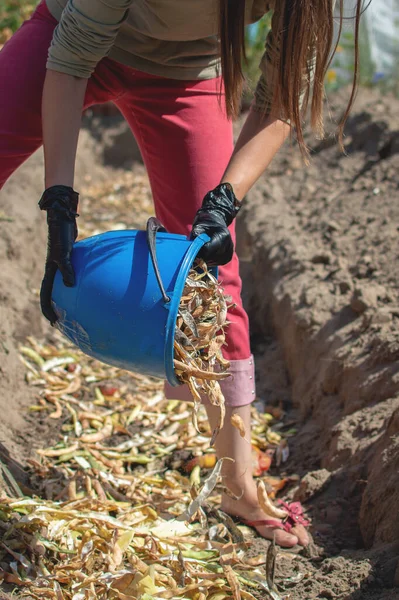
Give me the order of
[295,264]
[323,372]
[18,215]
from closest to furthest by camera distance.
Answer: [323,372]
[295,264]
[18,215]

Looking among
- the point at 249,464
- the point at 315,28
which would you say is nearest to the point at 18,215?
the point at 249,464

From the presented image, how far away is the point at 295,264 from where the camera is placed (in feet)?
13.0

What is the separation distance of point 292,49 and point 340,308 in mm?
1769

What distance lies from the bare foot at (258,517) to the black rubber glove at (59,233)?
40.4 inches

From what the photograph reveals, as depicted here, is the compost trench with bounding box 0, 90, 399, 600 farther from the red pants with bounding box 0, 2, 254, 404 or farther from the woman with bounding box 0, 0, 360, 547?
the red pants with bounding box 0, 2, 254, 404

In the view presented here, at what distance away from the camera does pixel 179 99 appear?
7.19ft

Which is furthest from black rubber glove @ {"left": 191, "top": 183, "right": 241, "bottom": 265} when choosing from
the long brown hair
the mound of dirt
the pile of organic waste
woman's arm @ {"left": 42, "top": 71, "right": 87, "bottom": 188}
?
the mound of dirt

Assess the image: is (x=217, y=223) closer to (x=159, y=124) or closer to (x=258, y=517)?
(x=159, y=124)

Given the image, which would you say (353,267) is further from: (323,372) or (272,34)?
(272,34)

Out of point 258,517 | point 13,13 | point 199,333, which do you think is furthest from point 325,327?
point 13,13

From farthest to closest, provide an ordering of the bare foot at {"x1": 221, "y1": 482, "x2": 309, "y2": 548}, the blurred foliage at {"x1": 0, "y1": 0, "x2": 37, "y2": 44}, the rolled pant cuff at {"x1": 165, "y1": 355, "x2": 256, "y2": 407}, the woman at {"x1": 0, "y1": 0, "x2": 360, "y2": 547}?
the blurred foliage at {"x1": 0, "y1": 0, "x2": 37, "y2": 44} → the bare foot at {"x1": 221, "y1": 482, "x2": 309, "y2": 548} → the rolled pant cuff at {"x1": 165, "y1": 355, "x2": 256, "y2": 407} → the woman at {"x1": 0, "y1": 0, "x2": 360, "y2": 547}

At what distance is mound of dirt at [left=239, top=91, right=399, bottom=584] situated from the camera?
257 centimetres

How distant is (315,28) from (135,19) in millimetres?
502

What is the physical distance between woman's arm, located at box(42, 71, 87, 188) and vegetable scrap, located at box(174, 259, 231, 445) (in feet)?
1.42
